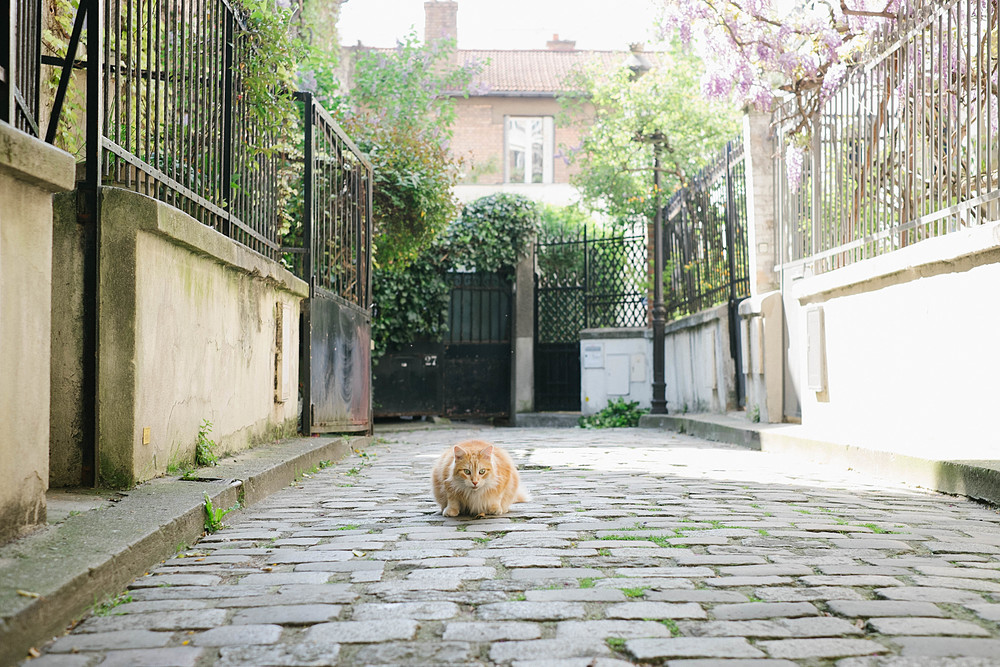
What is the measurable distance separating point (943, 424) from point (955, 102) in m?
2.33

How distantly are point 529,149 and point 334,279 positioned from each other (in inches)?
809

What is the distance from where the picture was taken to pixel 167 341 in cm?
546

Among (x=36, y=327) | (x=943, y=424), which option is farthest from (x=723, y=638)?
(x=943, y=424)

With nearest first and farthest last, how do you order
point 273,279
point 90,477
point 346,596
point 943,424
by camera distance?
point 346,596
point 90,477
point 943,424
point 273,279

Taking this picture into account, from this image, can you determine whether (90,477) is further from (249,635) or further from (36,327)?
(249,635)

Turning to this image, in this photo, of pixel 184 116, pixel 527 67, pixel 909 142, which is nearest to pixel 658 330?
pixel 909 142

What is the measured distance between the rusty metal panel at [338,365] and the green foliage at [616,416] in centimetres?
625

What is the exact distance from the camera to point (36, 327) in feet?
11.9

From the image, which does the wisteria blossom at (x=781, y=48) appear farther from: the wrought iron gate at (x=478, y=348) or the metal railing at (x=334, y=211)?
the wrought iron gate at (x=478, y=348)

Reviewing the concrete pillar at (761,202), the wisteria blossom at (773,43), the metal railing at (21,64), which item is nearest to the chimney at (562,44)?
the wisteria blossom at (773,43)

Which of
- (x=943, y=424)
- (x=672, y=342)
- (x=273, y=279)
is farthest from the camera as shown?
(x=672, y=342)

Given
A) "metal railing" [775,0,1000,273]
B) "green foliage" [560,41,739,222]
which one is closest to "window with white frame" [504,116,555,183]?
"green foliage" [560,41,739,222]

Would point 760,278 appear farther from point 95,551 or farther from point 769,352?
point 95,551

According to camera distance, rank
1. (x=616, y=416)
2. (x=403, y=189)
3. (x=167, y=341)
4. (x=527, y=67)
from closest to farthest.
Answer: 1. (x=167, y=341)
2. (x=403, y=189)
3. (x=616, y=416)
4. (x=527, y=67)
